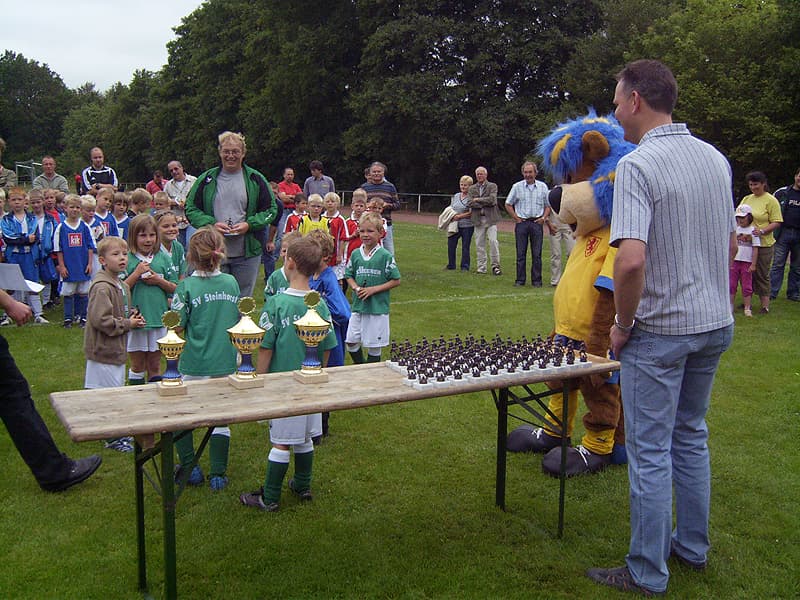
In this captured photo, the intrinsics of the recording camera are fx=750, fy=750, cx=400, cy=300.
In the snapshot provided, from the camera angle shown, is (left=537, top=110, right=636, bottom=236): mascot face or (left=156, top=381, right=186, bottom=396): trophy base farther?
(left=537, top=110, right=636, bottom=236): mascot face

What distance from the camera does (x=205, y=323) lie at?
492 centimetres

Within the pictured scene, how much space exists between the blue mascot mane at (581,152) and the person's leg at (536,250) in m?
8.88

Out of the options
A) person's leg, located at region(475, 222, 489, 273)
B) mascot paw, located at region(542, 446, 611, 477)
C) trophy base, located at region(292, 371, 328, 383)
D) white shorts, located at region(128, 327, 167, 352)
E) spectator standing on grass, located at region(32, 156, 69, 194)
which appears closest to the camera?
trophy base, located at region(292, 371, 328, 383)

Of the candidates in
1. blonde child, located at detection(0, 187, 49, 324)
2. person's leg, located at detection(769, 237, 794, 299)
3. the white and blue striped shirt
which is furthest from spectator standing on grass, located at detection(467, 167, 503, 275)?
the white and blue striped shirt

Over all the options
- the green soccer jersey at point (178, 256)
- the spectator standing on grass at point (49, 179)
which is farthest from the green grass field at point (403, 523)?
the spectator standing on grass at point (49, 179)

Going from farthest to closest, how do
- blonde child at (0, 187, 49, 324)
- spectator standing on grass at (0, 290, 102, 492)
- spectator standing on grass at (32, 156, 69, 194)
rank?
spectator standing on grass at (32, 156, 69, 194)
blonde child at (0, 187, 49, 324)
spectator standing on grass at (0, 290, 102, 492)

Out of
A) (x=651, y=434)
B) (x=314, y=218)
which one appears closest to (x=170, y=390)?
(x=651, y=434)

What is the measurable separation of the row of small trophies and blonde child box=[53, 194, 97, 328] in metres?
6.94

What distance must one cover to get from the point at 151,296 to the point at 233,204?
5.02 feet

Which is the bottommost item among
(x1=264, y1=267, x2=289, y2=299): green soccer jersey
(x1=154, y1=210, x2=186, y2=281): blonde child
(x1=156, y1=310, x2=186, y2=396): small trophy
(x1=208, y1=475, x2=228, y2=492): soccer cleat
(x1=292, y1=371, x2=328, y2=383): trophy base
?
(x1=208, y1=475, x2=228, y2=492): soccer cleat

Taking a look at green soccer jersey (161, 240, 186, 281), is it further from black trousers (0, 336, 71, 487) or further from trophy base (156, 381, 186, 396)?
trophy base (156, 381, 186, 396)

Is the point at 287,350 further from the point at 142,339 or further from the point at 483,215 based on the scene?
the point at 483,215

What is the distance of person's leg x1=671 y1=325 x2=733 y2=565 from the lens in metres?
3.67

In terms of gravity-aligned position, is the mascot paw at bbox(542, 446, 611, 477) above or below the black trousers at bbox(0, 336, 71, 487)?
below
